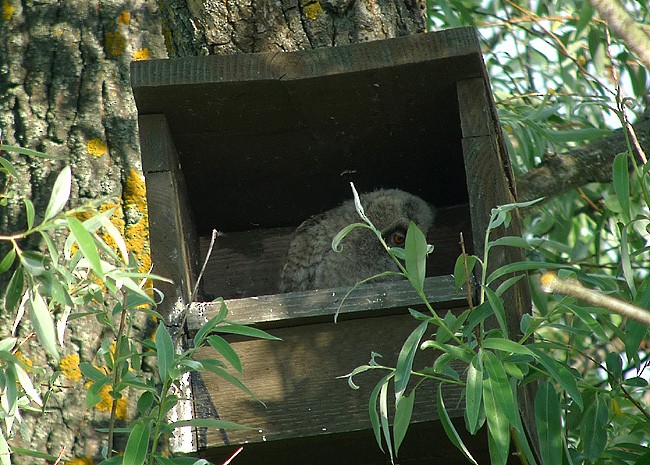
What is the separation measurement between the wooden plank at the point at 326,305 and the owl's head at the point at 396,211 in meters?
0.58

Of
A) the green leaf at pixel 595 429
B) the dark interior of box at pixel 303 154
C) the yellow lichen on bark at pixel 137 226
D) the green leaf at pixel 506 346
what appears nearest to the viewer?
the green leaf at pixel 506 346

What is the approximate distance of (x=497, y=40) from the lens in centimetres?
413

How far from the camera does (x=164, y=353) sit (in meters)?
1.32

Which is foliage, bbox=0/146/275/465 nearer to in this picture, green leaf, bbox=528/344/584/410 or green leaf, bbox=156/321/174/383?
green leaf, bbox=156/321/174/383

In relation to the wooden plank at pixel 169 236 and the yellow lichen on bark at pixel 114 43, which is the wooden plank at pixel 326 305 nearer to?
the wooden plank at pixel 169 236

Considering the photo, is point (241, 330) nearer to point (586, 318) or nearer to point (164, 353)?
point (164, 353)

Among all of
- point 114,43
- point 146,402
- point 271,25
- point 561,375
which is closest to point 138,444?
point 146,402

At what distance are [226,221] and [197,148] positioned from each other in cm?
33

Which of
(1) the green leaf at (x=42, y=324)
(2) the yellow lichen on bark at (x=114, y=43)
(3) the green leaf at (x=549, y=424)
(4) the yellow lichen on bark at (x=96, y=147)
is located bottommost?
(3) the green leaf at (x=549, y=424)

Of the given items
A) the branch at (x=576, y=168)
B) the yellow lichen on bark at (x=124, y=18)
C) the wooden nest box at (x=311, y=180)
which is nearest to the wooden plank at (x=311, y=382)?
the wooden nest box at (x=311, y=180)

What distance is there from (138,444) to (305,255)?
943mm

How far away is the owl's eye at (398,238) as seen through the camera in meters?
2.24

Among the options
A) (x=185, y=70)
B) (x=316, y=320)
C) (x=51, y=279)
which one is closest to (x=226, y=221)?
(x=185, y=70)

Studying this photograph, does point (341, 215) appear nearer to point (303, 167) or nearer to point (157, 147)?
point (303, 167)
